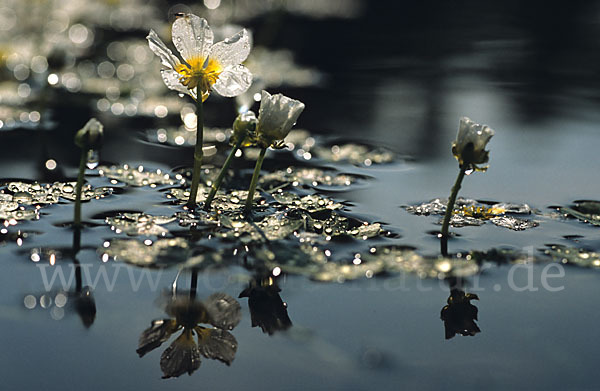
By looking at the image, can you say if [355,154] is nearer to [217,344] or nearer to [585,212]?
[585,212]

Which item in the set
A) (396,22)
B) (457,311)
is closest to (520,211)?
(457,311)

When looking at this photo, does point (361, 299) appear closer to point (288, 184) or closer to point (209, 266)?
point (209, 266)

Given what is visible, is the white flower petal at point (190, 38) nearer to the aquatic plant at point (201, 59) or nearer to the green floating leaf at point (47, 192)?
the aquatic plant at point (201, 59)

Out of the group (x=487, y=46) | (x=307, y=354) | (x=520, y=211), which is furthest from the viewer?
(x=487, y=46)

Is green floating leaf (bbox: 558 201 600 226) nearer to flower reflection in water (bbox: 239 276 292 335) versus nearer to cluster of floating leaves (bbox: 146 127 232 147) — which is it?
flower reflection in water (bbox: 239 276 292 335)

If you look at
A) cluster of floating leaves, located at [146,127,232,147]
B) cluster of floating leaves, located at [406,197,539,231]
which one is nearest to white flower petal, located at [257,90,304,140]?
cluster of floating leaves, located at [406,197,539,231]
